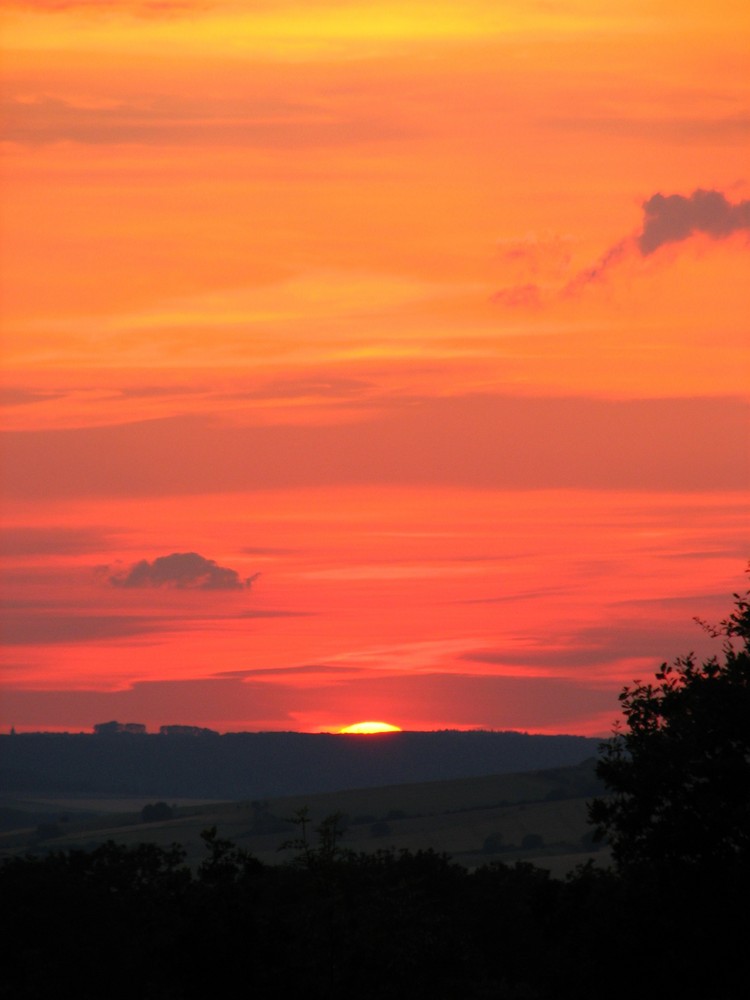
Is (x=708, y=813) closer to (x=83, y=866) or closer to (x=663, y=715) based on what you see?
(x=663, y=715)

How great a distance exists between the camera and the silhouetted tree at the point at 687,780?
47.8 meters

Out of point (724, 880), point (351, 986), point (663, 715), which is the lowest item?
point (351, 986)

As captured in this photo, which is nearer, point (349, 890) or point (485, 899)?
point (349, 890)

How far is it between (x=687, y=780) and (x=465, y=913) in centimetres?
4478

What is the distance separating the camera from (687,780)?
48656 millimetres

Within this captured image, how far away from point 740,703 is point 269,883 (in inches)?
1868

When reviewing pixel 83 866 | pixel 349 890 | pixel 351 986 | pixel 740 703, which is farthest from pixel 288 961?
pixel 83 866

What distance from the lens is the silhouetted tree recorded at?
157 ft

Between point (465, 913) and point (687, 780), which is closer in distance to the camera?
point (687, 780)

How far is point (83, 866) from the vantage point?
8775 cm

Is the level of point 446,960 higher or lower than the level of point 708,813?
lower

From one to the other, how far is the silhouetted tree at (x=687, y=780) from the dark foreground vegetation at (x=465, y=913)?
51mm

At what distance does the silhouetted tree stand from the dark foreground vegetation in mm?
51

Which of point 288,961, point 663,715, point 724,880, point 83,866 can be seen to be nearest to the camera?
point 724,880
